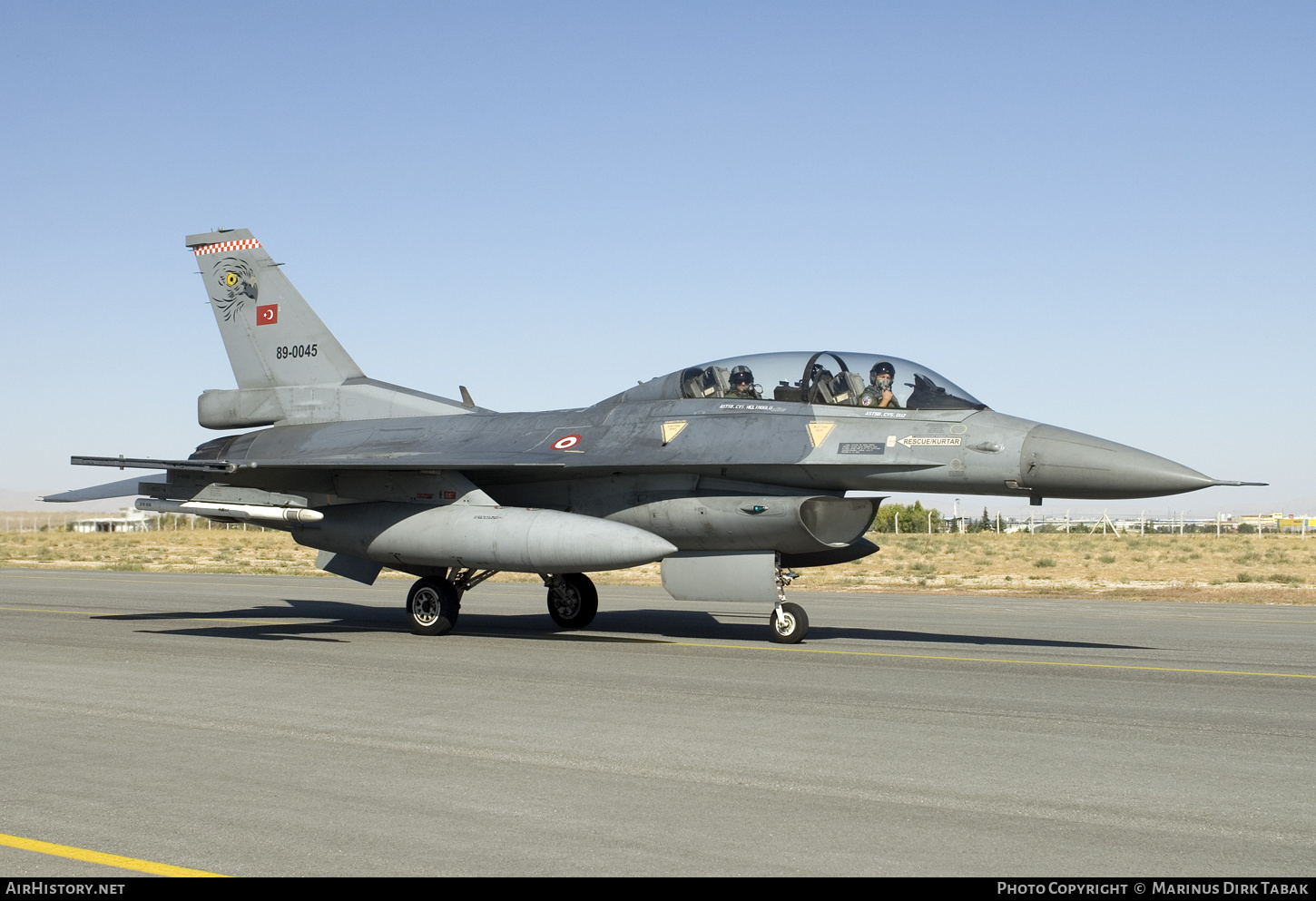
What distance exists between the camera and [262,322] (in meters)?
18.1

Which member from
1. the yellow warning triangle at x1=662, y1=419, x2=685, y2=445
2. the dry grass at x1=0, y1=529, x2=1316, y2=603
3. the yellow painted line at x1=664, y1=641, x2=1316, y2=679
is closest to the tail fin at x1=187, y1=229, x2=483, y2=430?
the yellow warning triangle at x1=662, y1=419, x2=685, y2=445

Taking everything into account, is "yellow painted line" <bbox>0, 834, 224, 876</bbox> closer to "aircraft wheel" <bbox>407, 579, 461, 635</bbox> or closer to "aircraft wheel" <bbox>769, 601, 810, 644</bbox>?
"aircraft wheel" <bbox>769, 601, 810, 644</bbox>

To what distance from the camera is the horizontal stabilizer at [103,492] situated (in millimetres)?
15234

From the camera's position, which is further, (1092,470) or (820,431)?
(820,431)

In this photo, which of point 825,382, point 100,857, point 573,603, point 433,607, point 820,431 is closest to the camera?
point 100,857

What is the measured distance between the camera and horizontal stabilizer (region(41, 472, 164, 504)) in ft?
50.0

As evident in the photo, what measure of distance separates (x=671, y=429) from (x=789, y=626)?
Answer: 2718 mm

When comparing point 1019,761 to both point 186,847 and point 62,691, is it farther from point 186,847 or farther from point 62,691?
point 62,691

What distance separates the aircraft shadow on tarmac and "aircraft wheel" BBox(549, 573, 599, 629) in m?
0.20

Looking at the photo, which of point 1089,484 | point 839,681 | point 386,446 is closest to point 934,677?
point 839,681

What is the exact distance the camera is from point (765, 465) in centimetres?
1323

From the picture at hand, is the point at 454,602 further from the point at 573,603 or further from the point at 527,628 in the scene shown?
the point at 573,603

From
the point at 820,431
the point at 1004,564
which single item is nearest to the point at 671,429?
the point at 820,431

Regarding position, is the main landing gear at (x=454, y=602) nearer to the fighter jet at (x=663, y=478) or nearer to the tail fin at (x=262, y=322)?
the fighter jet at (x=663, y=478)
